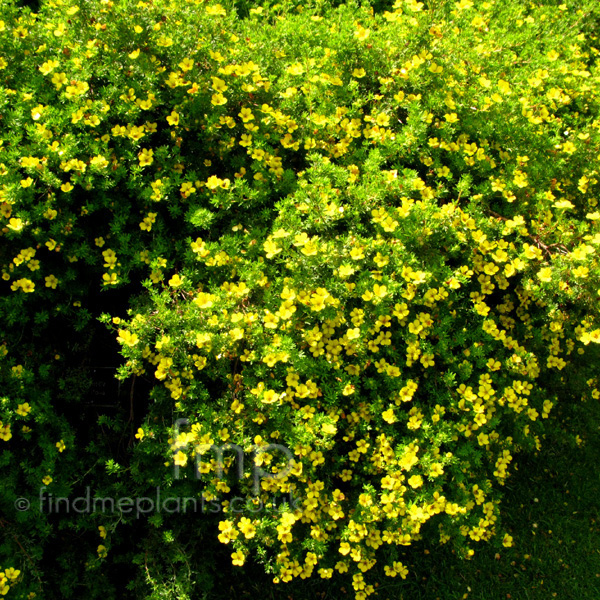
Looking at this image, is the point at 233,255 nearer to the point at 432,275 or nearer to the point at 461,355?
the point at 432,275

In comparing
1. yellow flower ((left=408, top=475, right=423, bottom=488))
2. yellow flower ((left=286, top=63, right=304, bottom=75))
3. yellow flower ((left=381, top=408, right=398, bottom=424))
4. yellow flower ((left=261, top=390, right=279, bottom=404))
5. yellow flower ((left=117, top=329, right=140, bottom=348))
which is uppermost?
yellow flower ((left=286, top=63, right=304, bottom=75))

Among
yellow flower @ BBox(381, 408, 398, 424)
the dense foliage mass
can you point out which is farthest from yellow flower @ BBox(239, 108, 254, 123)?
yellow flower @ BBox(381, 408, 398, 424)

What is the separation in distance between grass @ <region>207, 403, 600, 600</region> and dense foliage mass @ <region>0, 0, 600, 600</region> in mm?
127

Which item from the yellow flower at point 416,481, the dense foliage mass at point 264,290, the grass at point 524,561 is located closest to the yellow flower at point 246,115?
the dense foliage mass at point 264,290

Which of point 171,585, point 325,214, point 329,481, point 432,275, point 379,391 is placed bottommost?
point 171,585

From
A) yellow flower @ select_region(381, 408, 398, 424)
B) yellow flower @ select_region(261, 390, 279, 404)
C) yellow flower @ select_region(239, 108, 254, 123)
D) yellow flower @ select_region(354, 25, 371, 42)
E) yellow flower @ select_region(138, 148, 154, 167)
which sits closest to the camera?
yellow flower @ select_region(261, 390, 279, 404)

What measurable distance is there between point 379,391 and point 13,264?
154cm

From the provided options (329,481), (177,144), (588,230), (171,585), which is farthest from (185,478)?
(588,230)

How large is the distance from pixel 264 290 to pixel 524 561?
1.81 metres

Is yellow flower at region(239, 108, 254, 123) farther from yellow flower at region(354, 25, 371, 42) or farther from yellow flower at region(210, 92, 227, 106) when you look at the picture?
yellow flower at region(354, 25, 371, 42)

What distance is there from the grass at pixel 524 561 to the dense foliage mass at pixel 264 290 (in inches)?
5.0

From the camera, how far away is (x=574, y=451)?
3.26 meters

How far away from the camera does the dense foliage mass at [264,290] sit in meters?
2.25

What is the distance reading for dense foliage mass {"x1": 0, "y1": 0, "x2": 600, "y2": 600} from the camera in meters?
2.25
